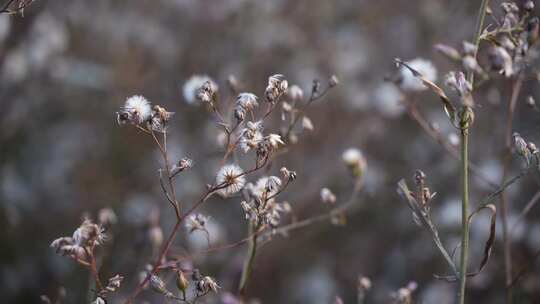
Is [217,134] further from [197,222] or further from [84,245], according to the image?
[84,245]

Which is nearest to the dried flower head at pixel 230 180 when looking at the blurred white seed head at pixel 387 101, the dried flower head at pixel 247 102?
the dried flower head at pixel 247 102

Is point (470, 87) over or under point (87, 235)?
over

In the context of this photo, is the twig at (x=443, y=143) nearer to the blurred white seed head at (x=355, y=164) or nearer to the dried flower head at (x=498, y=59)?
the blurred white seed head at (x=355, y=164)

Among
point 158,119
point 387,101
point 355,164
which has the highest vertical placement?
point 387,101

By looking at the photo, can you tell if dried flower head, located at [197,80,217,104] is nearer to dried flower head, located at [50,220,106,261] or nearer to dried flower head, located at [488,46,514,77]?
dried flower head, located at [50,220,106,261]

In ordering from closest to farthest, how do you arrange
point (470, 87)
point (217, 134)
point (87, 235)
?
point (470, 87)
point (87, 235)
point (217, 134)

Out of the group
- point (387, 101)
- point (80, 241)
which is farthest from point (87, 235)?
point (387, 101)

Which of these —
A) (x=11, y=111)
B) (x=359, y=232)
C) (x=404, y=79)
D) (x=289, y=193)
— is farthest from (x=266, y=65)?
(x=404, y=79)
